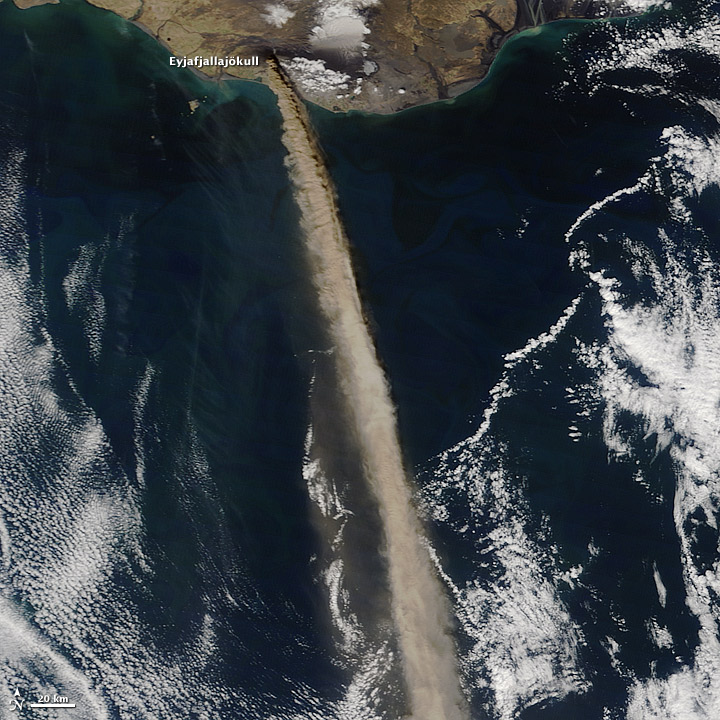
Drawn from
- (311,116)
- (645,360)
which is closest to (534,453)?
(645,360)

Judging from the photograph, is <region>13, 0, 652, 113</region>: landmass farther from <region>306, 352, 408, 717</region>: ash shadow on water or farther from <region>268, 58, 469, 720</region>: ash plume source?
<region>306, 352, 408, 717</region>: ash shadow on water

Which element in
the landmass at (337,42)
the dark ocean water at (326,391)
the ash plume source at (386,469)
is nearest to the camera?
the dark ocean water at (326,391)

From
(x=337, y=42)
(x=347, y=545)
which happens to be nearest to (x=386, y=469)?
(x=347, y=545)

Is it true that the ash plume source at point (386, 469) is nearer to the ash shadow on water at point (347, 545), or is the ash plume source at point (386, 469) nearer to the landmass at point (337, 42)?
the ash shadow on water at point (347, 545)

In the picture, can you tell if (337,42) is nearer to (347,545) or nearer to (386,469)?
(386,469)

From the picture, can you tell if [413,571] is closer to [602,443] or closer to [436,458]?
[436,458]

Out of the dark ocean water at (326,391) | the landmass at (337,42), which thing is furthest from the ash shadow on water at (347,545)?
the landmass at (337,42)
